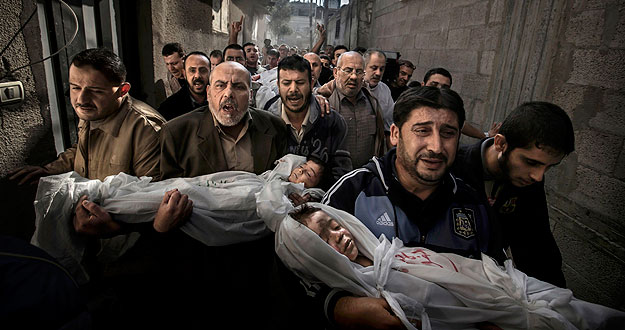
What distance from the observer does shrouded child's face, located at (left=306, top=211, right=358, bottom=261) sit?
5.27 ft

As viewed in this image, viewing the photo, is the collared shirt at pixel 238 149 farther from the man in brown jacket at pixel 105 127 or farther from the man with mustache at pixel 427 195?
the man with mustache at pixel 427 195

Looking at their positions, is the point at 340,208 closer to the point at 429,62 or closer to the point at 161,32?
the point at 161,32

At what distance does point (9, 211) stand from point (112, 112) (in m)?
1.28

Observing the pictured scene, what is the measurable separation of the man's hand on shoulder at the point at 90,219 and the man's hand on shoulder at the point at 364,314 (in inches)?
56.1

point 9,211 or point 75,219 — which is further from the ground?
point 75,219

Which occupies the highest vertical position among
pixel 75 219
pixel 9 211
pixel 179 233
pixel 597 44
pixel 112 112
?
pixel 597 44

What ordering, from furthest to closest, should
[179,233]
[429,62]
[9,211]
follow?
[429,62], [9,211], [179,233]

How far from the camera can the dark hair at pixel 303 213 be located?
1.71 meters

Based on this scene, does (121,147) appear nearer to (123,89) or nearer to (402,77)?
(123,89)

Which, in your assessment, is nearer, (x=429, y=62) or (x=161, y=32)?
(x=161, y=32)

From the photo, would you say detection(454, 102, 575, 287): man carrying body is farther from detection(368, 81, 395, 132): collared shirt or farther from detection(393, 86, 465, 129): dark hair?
detection(368, 81, 395, 132): collared shirt

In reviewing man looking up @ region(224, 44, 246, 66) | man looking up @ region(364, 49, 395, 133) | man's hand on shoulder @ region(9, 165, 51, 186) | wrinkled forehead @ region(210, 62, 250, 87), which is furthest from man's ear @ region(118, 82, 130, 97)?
man looking up @ region(364, 49, 395, 133)

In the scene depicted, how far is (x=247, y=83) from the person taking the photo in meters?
2.65

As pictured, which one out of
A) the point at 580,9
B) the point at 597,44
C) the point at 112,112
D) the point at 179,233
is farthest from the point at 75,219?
the point at 580,9
